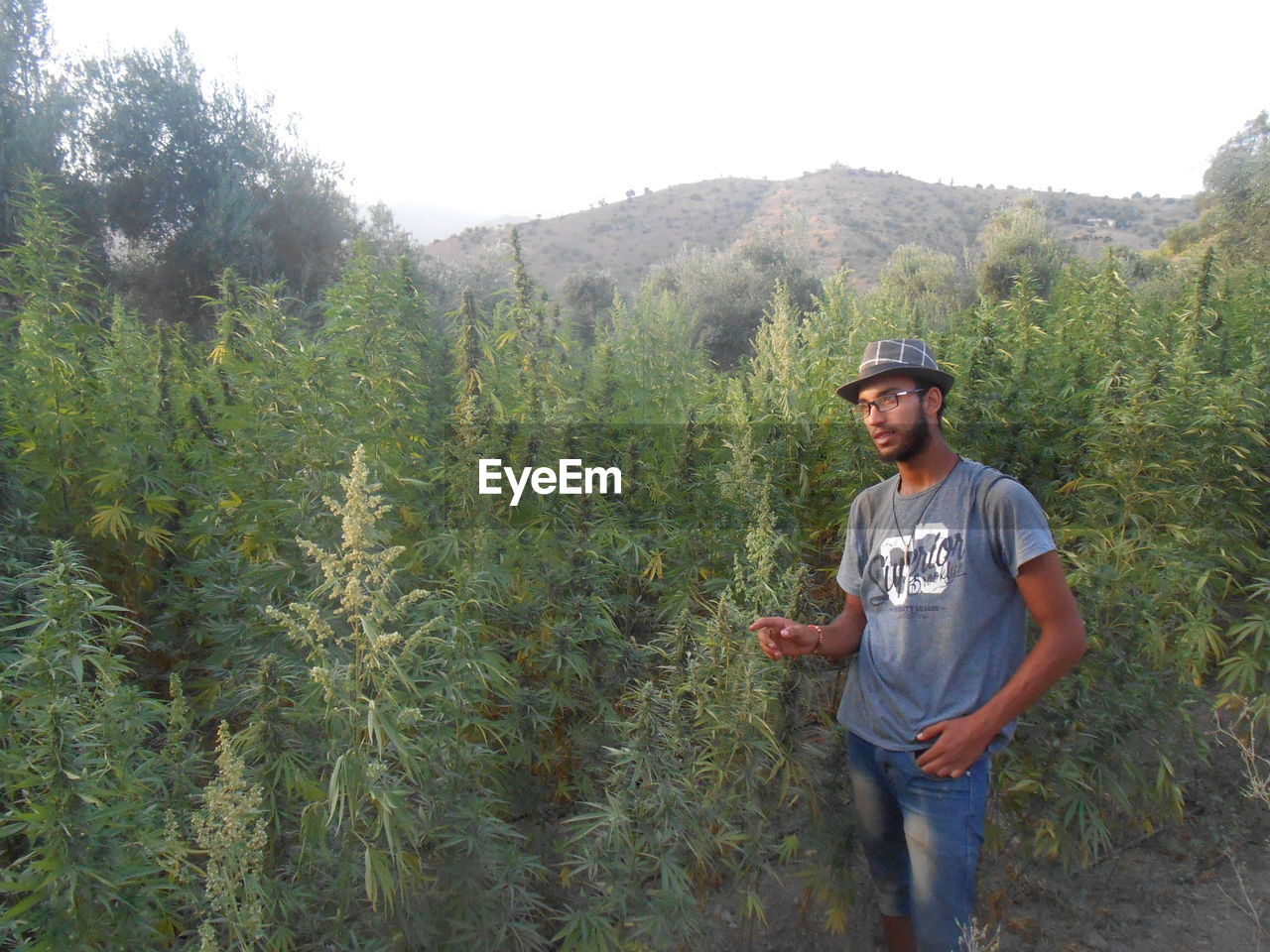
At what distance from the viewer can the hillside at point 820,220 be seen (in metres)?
27.5

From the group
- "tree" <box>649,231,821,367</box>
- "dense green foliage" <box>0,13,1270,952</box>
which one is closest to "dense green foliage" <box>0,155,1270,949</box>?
"dense green foliage" <box>0,13,1270,952</box>

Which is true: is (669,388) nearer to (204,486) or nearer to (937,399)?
(937,399)

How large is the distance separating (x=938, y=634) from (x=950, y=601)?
0.09 m

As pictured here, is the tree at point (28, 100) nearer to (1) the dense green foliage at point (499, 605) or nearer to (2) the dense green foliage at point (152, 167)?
(2) the dense green foliage at point (152, 167)

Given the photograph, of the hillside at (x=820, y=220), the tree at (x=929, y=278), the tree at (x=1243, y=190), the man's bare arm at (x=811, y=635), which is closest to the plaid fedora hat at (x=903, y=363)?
the man's bare arm at (x=811, y=635)

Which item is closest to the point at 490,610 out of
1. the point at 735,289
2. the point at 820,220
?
the point at 735,289

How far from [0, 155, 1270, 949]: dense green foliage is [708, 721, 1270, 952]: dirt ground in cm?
27

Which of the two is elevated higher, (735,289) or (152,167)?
(152,167)

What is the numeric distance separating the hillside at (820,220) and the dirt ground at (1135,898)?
76.7ft

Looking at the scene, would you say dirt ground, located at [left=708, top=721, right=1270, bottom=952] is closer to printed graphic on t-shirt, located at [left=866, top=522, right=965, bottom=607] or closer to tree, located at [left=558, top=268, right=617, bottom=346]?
printed graphic on t-shirt, located at [left=866, top=522, right=965, bottom=607]

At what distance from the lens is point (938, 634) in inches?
73.6

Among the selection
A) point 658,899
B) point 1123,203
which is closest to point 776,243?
point 658,899

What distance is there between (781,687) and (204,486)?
2378 millimetres

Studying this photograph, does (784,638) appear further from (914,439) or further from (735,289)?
(735,289)
